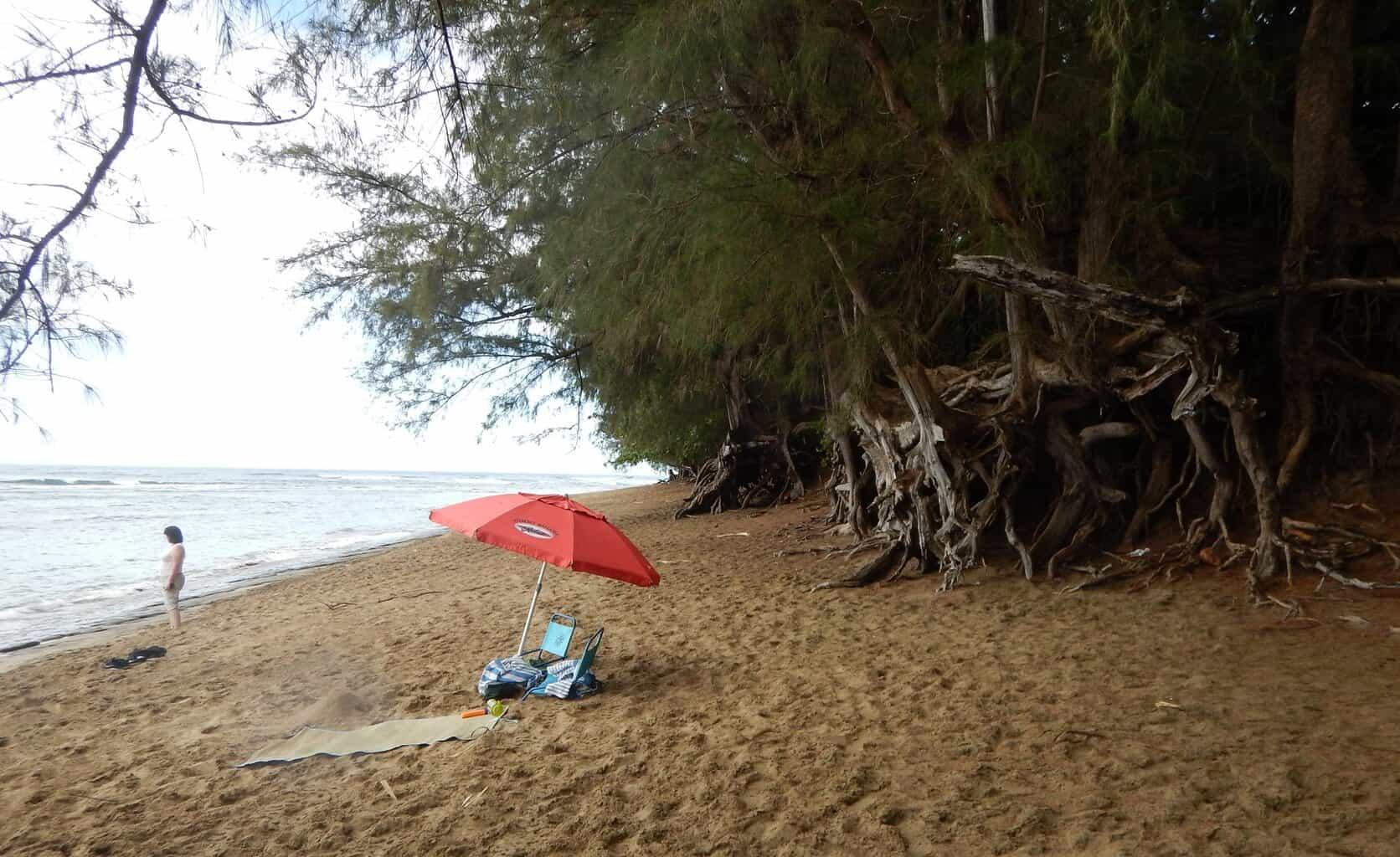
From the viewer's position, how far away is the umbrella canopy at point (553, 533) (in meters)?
4.28

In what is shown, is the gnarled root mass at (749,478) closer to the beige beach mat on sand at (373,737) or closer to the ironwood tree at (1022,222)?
the ironwood tree at (1022,222)

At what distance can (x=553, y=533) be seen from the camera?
438 cm

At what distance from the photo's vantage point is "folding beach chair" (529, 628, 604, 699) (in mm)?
4352

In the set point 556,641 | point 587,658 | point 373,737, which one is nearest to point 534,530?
point 587,658

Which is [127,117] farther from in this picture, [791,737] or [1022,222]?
[1022,222]

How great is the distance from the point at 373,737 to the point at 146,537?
16.5 m

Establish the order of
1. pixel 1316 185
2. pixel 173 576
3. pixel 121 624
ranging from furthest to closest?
1. pixel 121 624
2. pixel 173 576
3. pixel 1316 185

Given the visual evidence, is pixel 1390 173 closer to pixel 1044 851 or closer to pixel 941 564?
pixel 941 564

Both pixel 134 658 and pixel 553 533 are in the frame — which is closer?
pixel 553 533

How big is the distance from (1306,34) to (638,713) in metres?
6.25

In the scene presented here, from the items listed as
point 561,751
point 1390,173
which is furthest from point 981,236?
point 561,751

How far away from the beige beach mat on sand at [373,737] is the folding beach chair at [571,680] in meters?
0.42

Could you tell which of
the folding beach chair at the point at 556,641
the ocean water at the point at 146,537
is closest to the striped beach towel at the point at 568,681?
the folding beach chair at the point at 556,641

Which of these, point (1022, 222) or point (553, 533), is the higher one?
point (1022, 222)
